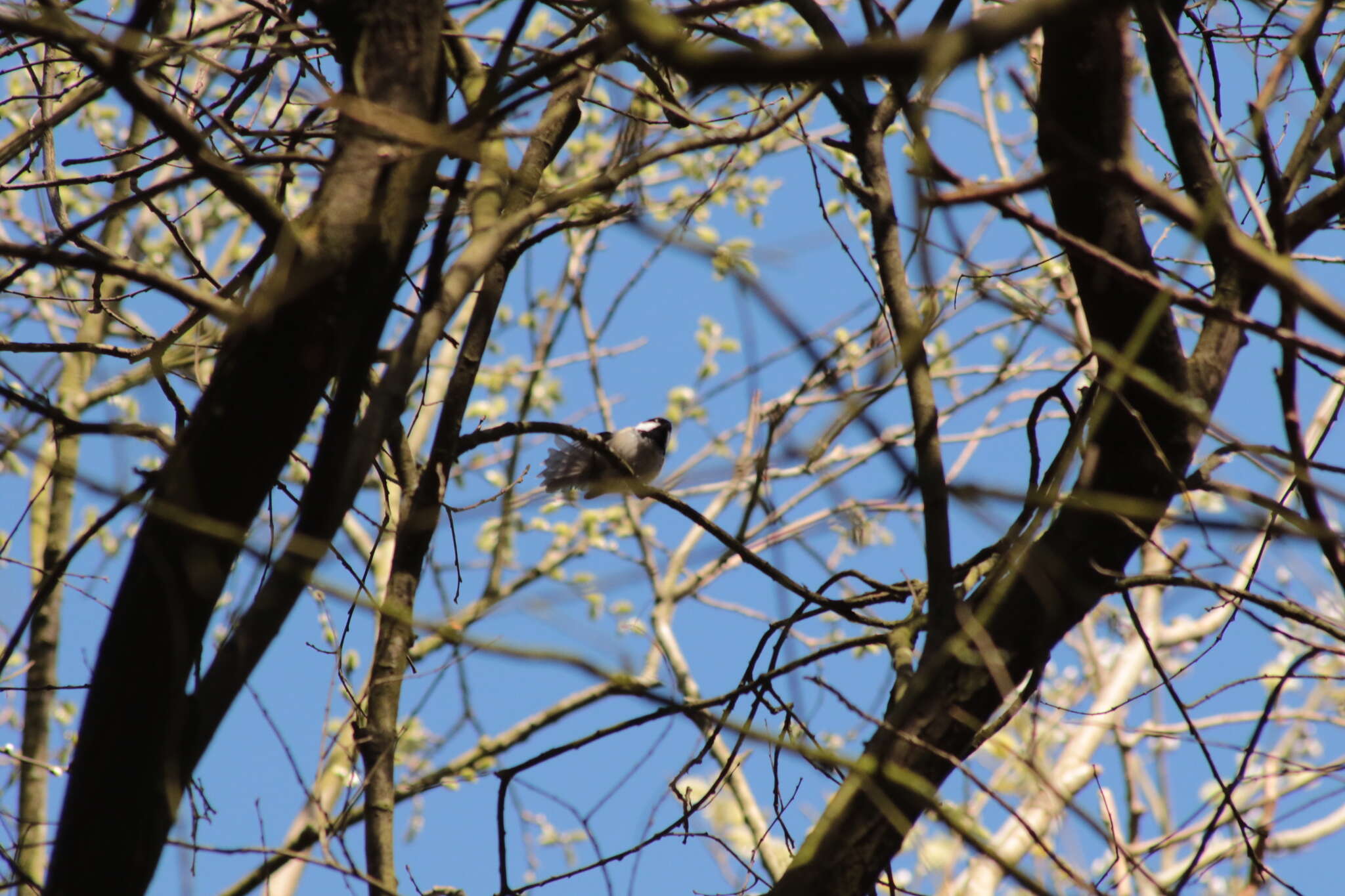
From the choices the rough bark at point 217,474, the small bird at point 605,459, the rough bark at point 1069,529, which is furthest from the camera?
the small bird at point 605,459

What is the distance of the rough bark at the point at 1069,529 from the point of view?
167 cm

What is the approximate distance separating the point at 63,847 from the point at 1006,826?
5486 millimetres

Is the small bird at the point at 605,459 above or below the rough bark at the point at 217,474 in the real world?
above

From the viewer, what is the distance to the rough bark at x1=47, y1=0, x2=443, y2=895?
1.45 metres

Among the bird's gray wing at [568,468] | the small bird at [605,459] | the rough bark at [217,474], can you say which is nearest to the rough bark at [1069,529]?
the rough bark at [217,474]

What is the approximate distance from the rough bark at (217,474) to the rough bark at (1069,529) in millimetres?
854

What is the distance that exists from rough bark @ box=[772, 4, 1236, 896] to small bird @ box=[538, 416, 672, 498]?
5.70 ft

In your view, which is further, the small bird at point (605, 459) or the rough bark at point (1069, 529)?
the small bird at point (605, 459)

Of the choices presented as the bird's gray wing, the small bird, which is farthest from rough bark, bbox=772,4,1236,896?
the bird's gray wing

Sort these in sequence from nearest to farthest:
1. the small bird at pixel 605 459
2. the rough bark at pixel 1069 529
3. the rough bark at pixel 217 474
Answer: the rough bark at pixel 217 474 → the rough bark at pixel 1069 529 → the small bird at pixel 605 459

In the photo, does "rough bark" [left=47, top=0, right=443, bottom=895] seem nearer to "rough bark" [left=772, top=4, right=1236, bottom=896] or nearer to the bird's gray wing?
"rough bark" [left=772, top=4, right=1236, bottom=896]

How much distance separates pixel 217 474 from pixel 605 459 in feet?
8.25

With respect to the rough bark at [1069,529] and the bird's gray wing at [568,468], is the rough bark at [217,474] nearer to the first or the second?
the rough bark at [1069,529]

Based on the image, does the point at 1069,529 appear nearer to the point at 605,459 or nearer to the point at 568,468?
the point at 605,459
